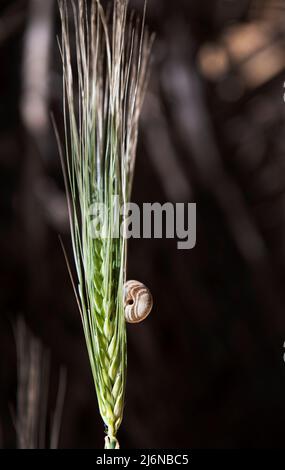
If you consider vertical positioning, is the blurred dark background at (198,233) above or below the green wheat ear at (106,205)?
above

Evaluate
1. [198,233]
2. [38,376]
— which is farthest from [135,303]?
[198,233]

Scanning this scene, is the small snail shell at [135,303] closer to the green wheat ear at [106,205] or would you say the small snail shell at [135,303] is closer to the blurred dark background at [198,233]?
the green wheat ear at [106,205]

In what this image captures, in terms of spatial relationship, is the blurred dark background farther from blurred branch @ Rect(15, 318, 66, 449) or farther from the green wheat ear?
the green wheat ear

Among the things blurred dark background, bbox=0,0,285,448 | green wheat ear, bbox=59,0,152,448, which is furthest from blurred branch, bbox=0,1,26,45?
green wheat ear, bbox=59,0,152,448

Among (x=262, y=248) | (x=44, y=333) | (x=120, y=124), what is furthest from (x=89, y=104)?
(x=262, y=248)

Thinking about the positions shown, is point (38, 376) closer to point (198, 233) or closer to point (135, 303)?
point (198, 233)

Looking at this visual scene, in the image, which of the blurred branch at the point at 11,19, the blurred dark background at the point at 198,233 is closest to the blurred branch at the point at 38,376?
the blurred dark background at the point at 198,233
